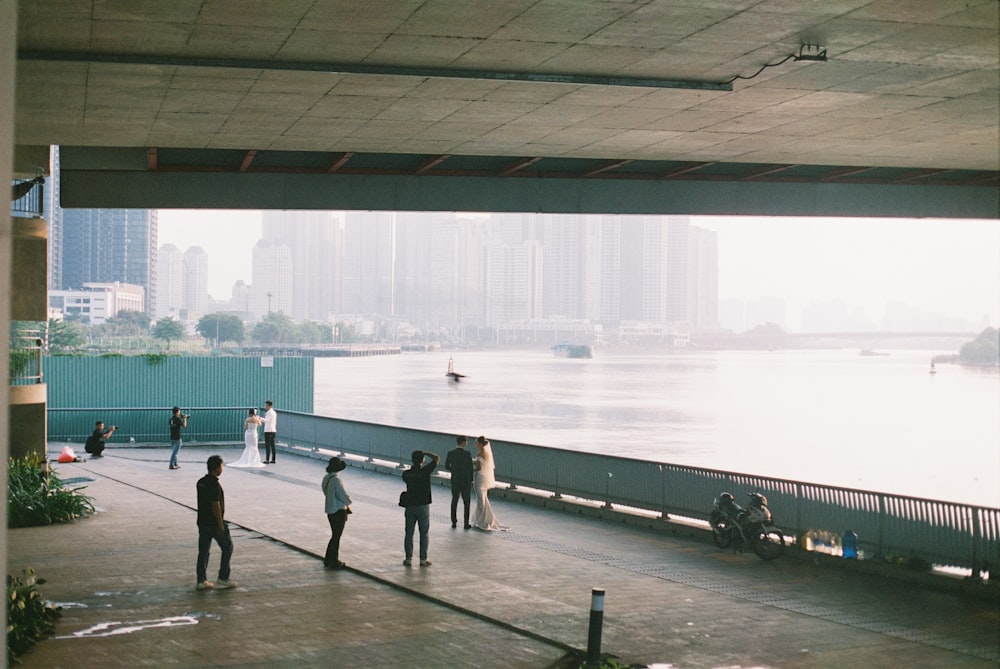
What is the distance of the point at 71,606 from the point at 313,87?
711cm

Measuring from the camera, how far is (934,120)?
16875 millimetres

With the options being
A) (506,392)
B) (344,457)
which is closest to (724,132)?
(344,457)

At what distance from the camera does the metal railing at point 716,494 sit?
51.1 feet

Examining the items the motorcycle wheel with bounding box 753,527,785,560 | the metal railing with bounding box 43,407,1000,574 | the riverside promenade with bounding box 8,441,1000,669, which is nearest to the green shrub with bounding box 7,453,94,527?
the riverside promenade with bounding box 8,441,1000,669

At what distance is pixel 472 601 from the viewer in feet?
45.3

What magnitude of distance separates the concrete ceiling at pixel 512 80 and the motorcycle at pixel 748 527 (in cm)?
606

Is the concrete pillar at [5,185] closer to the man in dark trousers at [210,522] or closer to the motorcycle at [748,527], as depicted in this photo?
the man in dark trousers at [210,522]

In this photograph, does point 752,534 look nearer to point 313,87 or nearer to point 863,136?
point 863,136

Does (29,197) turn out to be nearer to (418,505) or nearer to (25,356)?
(25,356)

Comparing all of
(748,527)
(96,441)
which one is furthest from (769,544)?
(96,441)

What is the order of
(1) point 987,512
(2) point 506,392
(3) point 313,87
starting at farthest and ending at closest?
(2) point 506,392 → (1) point 987,512 → (3) point 313,87


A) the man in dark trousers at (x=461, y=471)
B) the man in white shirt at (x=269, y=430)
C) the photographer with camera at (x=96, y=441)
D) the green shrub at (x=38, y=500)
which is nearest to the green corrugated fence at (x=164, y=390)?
the photographer with camera at (x=96, y=441)

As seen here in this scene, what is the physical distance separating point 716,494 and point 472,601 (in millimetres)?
7172

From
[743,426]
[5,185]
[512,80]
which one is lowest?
[743,426]
